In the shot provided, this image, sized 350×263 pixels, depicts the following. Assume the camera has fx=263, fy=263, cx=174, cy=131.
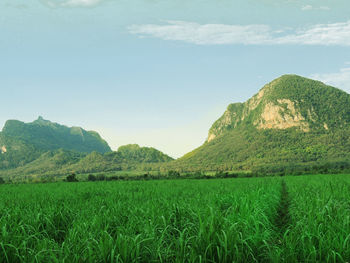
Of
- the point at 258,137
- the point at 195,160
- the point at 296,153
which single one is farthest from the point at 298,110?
the point at 195,160

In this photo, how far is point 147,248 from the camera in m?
3.57

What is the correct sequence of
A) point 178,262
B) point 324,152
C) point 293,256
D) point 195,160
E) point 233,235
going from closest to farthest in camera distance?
point 178,262 < point 293,256 < point 233,235 < point 324,152 < point 195,160

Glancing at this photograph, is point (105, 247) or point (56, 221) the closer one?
point (105, 247)

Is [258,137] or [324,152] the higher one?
[258,137]

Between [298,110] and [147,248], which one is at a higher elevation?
[298,110]

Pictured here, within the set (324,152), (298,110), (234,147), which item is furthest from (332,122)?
(234,147)

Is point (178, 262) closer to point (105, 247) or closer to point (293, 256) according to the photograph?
point (105, 247)

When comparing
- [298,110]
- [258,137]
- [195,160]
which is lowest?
[195,160]

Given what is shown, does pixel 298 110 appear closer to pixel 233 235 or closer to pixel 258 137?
pixel 258 137

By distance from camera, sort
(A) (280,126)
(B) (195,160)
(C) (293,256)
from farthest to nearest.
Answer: (A) (280,126)
(B) (195,160)
(C) (293,256)

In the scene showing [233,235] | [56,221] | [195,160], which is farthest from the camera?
[195,160]

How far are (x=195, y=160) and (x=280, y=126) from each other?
66917 mm

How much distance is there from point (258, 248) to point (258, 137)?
612 feet

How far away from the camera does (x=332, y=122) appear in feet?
579
